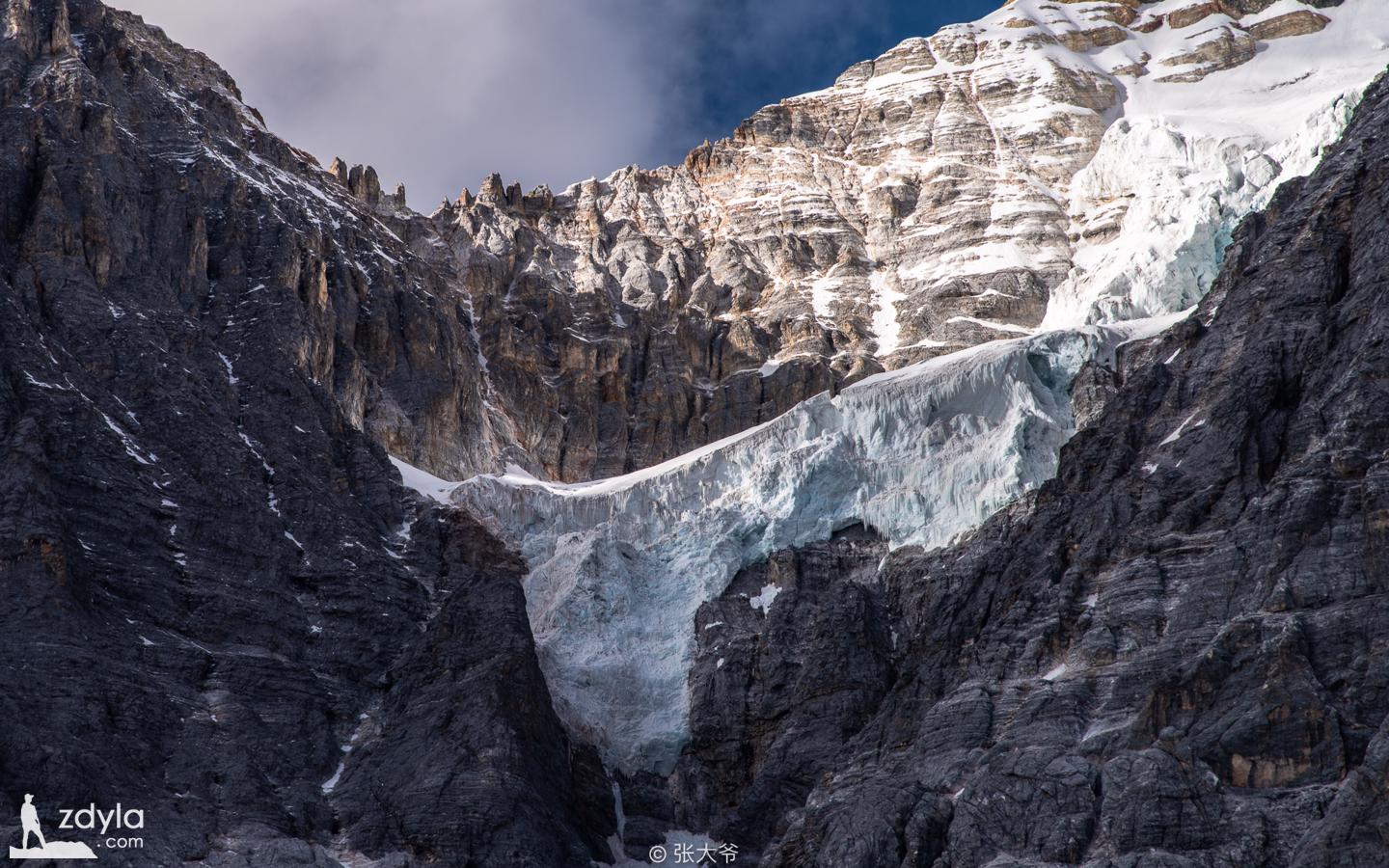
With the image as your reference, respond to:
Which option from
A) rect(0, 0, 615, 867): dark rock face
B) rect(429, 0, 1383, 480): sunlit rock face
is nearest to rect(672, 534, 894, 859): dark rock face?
rect(0, 0, 615, 867): dark rock face

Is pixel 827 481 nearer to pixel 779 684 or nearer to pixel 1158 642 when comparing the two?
pixel 779 684

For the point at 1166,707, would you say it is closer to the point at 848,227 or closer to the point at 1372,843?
the point at 1372,843

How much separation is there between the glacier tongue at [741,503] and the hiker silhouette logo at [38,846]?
104 ft

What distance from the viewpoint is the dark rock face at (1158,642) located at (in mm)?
Result: 62188

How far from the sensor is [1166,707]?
66375mm

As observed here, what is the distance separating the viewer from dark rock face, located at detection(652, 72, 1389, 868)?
62188mm

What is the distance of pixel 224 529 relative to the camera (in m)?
95.3

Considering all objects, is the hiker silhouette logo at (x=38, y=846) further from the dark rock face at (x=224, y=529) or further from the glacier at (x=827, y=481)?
the glacier at (x=827, y=481)

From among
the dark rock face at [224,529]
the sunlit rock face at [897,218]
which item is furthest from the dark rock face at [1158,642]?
the sunlit rock face at [897,218]

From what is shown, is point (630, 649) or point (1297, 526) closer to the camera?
point (1297, 526)

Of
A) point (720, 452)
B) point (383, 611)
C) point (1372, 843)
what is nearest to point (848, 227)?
point (720, 452)

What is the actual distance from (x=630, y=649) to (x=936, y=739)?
31.0 m

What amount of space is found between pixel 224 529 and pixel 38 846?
27.5m

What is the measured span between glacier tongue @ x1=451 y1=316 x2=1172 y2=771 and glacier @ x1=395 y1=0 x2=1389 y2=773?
0.41ft
